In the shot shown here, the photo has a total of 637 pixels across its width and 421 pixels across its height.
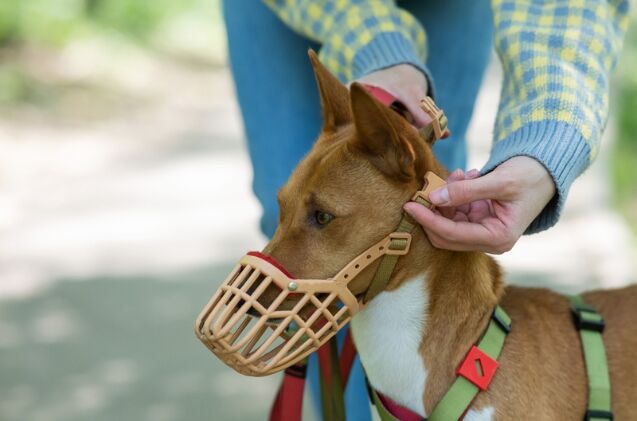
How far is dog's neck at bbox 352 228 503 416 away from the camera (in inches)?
112

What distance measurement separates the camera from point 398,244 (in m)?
2.73

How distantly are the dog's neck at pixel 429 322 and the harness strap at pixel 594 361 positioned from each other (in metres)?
0.32

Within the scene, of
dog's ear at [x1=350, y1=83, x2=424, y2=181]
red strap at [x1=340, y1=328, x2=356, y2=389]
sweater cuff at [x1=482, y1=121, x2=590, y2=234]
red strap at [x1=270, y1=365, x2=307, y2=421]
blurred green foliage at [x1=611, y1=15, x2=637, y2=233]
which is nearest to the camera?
dog's ear at [x1=350, y1=83, x2=424, y2=181]

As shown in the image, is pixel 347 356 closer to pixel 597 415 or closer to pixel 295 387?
pixel 295 387

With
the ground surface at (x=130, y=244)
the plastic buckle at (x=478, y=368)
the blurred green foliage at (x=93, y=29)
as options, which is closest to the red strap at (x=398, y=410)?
the plastic buckle at (x=478, y=368)

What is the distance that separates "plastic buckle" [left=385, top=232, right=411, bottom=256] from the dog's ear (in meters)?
0.15

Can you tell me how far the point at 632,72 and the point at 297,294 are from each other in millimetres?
9953

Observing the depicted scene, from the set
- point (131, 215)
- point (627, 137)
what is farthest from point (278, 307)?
point (627, 137)

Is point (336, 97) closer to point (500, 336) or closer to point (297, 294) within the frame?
point (297, 294)

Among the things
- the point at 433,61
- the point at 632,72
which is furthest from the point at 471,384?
the point at 632,72

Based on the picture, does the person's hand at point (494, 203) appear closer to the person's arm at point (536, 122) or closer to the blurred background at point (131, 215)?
the person's arm at point (536, 122)

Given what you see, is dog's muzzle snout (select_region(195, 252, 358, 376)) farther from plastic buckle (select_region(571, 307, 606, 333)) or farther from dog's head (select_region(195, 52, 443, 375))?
plastic buckle (select_region(571, 307, 606, 333))

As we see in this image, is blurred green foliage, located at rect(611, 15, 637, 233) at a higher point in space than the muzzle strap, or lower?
lower

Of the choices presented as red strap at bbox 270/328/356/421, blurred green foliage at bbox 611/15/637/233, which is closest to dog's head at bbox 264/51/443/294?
red strap at bbox 270/328/356/421
